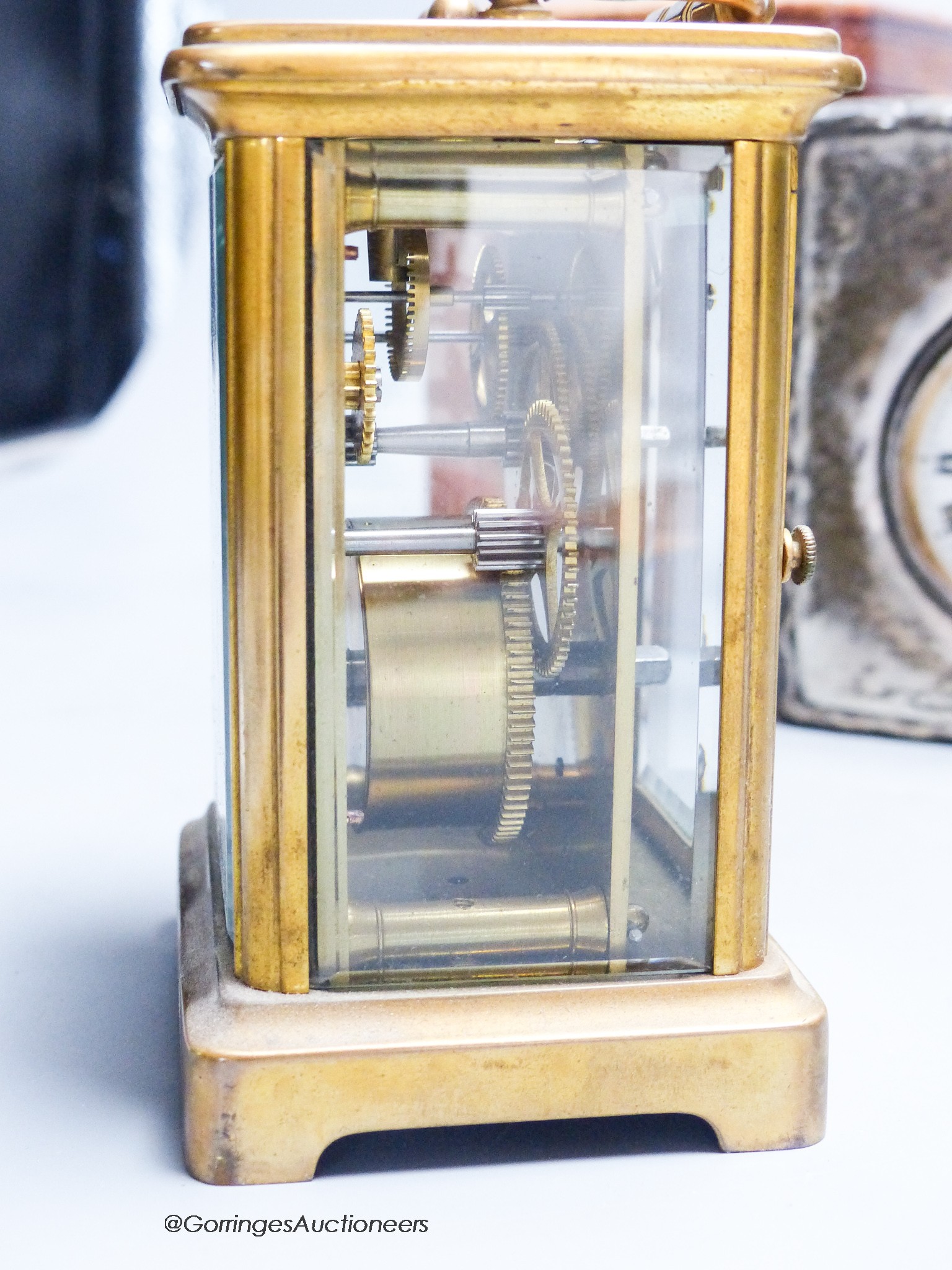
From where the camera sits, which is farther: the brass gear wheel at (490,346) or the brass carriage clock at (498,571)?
the brass gear wheel at (490,346)

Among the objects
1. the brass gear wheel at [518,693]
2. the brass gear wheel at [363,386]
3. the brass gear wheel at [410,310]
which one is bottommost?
the brass gear wheel at [518,693]

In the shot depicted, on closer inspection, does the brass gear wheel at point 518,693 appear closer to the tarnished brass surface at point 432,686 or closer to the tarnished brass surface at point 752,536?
the tarnished brass surface at point 432,686

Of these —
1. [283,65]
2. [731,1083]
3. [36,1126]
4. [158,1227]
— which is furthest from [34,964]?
[283,65]

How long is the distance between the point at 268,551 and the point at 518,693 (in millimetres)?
201

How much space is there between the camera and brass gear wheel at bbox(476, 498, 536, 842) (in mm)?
974

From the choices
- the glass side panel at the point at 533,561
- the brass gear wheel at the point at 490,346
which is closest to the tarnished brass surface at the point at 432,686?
the glass side panel at the point at 533,561

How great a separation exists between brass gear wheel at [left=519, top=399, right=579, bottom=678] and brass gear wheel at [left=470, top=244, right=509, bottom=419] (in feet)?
0.09

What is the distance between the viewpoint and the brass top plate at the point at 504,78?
81 centimetres

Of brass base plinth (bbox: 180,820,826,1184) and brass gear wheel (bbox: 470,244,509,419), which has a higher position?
brass gear wheel (bbox: 470,244,509,419)

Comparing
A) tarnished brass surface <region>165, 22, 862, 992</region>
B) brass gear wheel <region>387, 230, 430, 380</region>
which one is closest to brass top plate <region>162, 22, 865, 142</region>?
tarnished brass surface <region>165, 22, 862, 992</region>

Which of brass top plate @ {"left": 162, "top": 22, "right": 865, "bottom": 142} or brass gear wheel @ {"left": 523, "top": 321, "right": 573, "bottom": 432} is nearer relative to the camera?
brass top plate @ {"left": 162, "top": 22, "right": 865, "bottom": 142}

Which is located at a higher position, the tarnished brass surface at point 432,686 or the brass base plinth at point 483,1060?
the tarnished brass surface at point 432,686

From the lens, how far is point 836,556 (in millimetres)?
1783

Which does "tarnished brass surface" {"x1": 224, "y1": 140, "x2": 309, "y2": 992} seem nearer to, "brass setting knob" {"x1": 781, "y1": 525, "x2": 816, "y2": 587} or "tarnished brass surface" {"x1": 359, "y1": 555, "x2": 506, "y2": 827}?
"tarnished brass surface" {"x1": 359, "y1": 555, "x2": 506, "y2": 827}
